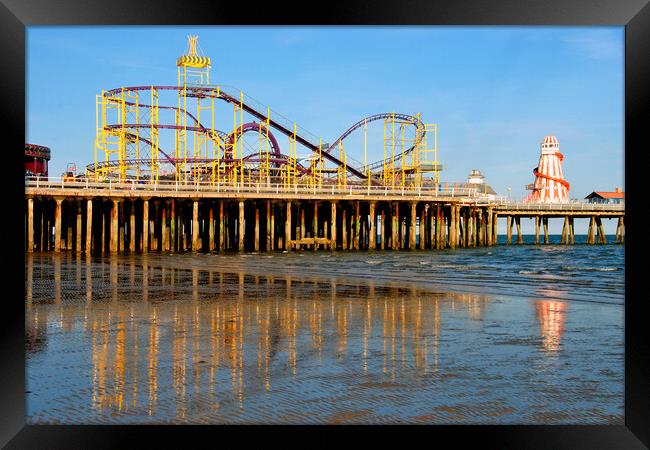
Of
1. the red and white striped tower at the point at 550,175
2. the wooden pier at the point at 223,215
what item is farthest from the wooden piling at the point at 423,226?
the red and white striped tower at the point at 550,175

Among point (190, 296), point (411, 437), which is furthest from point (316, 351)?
point (190, 296)

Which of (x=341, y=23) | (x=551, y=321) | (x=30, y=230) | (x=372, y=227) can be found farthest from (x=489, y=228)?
(x=341, y=23)

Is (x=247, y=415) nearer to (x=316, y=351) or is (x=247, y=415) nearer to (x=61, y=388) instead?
(x=61, y=388)

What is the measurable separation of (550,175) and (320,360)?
92.5m

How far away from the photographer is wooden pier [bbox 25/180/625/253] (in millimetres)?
36125

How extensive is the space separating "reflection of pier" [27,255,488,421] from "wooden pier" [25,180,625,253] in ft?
66.0

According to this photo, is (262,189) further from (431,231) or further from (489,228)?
(489,228)

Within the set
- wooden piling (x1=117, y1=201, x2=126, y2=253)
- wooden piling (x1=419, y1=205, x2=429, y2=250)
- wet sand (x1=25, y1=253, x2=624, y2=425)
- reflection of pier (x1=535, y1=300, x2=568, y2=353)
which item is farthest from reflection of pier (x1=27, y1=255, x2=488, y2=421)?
wooden piling (x1=419, y1=205, x2=429, y2=250)

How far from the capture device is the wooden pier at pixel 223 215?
36.1 m

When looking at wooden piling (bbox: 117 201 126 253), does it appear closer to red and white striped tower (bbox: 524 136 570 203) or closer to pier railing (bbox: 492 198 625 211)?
pier railing (bbox: 492 198 625 211)

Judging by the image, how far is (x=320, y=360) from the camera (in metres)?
7.40

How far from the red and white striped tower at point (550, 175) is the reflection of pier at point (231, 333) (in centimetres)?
8329

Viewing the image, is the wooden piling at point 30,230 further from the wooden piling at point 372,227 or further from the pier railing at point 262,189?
the wooden piling at point 372,227

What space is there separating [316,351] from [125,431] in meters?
3.56
